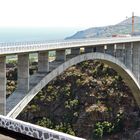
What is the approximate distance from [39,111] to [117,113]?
13.4 m

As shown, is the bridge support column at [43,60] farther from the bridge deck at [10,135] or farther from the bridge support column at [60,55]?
the bridge deck at [10,135]

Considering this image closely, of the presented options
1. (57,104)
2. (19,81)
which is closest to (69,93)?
(57,104)

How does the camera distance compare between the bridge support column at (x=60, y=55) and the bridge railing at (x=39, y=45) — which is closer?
the bridge railing at (x=39, y=45)

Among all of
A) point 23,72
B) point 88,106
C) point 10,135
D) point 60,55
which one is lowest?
point 88,106

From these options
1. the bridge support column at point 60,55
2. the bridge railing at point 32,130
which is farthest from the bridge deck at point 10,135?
the bridge support column at point 60,55

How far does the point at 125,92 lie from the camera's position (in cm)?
6047

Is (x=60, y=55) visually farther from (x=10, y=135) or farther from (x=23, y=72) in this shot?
(x=10, y=135)

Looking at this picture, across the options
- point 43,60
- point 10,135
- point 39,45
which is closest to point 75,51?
point 43,60

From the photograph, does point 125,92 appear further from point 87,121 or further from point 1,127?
point 1,127

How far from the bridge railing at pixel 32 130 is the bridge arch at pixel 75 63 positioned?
13.0m

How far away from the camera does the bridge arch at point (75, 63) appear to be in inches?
1001

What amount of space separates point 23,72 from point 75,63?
335 inches

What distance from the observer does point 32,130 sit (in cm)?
1048

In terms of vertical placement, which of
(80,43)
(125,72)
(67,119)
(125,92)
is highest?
(80,43)
